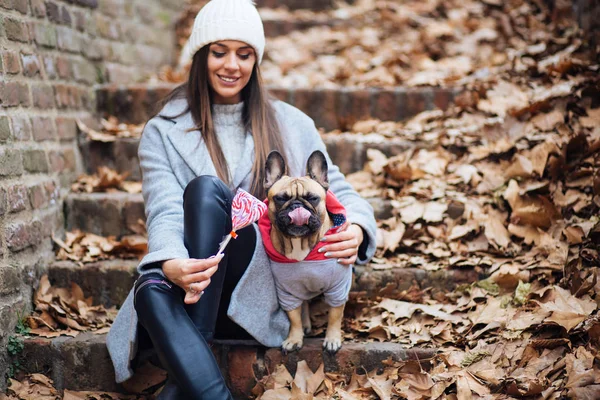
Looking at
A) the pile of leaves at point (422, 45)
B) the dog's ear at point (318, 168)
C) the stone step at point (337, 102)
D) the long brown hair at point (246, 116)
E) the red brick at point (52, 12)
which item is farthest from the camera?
the pile of leaves at point (422, 45)

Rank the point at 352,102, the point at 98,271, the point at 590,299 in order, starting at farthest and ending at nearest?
the point at 352,102
the point at 98,271
the point at 590,299

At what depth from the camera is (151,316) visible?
6.88 feet

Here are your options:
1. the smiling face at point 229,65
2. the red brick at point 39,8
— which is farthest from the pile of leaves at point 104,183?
the smiling face at point 229,65

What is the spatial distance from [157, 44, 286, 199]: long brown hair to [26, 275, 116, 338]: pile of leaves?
0.99 m

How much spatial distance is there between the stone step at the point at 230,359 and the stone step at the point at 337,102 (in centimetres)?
184

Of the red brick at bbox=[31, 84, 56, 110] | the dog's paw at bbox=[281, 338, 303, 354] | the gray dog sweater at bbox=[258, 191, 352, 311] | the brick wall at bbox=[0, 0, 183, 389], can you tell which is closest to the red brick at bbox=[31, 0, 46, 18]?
the brick wall at bbox=[0, 0, 183, 389]

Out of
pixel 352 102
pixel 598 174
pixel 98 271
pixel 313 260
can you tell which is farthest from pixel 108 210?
pixel 598 174

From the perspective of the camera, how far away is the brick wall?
8.93 ft

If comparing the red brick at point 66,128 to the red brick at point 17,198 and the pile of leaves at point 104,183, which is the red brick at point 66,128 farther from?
the red brick at point 17,198

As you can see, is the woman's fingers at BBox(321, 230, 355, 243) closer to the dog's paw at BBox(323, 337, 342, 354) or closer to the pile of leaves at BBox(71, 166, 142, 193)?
the dog's paw at BBox(323, 337, 342, 354)

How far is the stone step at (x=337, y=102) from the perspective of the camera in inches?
158

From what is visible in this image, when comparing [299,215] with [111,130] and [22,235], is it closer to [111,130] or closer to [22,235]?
[22,235]

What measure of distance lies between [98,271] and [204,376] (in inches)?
49.3

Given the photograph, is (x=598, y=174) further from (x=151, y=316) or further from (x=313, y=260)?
(x=151, y=316)
